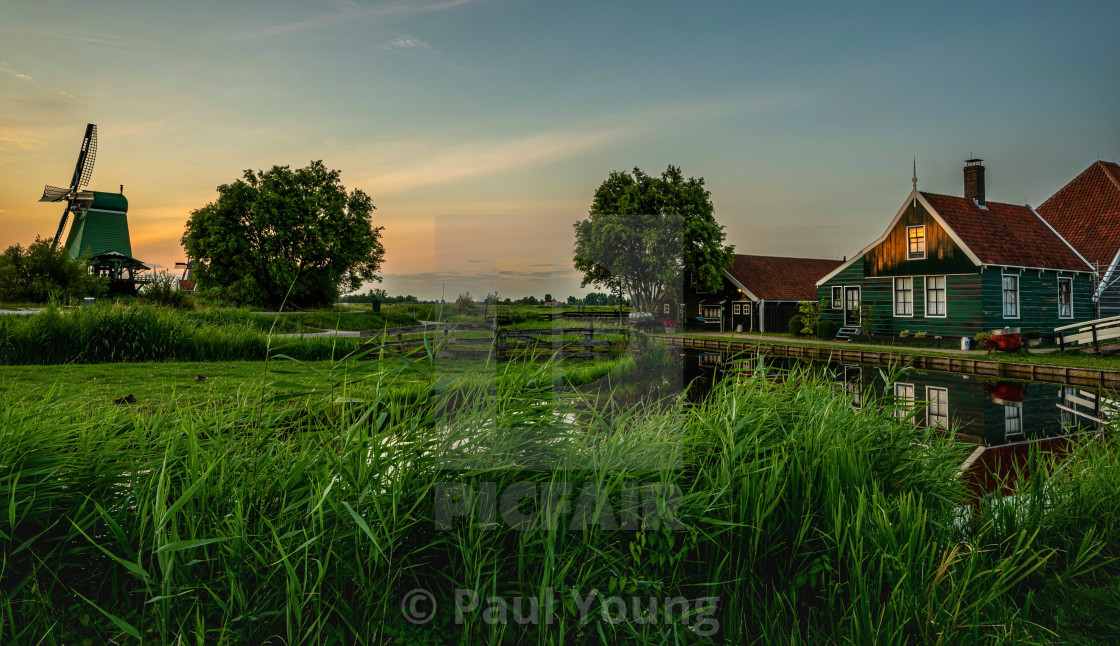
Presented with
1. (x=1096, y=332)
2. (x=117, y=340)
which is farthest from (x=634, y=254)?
(x=1096, y=332)

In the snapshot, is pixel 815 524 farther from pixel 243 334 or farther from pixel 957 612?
pixel 243 334

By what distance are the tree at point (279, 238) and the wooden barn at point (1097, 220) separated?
39.1m

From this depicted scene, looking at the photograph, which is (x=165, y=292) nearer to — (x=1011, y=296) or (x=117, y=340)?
(x=117, y=340)

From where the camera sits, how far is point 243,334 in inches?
491

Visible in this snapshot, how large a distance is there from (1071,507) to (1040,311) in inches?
988

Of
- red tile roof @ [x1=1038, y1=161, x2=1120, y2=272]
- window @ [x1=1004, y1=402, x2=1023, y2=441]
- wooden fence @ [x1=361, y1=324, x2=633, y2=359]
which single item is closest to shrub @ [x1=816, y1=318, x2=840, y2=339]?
red tile roof @ [x1=1038, y1=161, x2=1120, y2=272]

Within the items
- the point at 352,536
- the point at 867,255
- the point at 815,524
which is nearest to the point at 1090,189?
the point at 867,255

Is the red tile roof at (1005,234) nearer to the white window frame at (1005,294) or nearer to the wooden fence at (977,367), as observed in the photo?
the white window frame at (1005,294)

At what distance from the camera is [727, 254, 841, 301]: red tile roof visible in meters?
34.0

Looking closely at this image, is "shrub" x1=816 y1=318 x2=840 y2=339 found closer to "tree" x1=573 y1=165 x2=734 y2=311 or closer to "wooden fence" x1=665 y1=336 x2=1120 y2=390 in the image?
"wooden fence" x1=665 y1=336 x2=1120 y2=390

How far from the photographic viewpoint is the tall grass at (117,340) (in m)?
10.7

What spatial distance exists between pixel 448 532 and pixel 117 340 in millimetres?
12097

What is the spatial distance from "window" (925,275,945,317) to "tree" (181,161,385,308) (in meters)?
31.3

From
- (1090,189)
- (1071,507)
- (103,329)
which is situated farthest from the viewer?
(1090,189)
